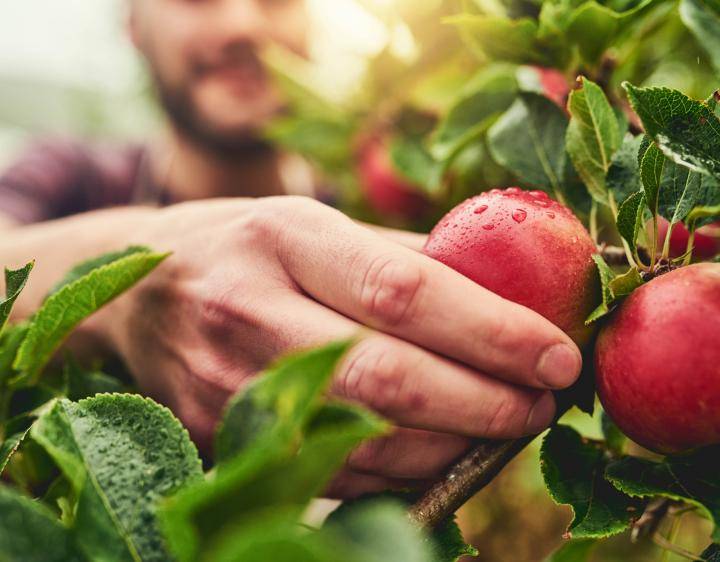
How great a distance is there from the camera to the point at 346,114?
128cm

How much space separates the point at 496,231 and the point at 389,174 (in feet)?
2.51

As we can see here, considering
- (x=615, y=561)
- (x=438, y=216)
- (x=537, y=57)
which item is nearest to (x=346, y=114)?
(x=438, y=216)

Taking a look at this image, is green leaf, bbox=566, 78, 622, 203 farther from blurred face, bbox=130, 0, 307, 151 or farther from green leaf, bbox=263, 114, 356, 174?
blurred face, bbox=130, 0, 307, 151

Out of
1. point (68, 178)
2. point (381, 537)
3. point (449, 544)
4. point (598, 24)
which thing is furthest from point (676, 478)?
point (68, 178)

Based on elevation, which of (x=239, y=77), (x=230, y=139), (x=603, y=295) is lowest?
(x=230, y=139)

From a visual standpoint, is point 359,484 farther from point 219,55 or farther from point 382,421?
point 219,55

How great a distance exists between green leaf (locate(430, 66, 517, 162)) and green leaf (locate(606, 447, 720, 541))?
0.35 metres

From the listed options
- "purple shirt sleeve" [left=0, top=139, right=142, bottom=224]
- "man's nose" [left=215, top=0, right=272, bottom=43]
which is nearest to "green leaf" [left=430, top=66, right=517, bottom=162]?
"man's nose" [left=215, top=0, right=272, bottom=43]

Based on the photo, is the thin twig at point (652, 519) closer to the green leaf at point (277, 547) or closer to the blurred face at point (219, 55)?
the green leaf at point (277, 547)

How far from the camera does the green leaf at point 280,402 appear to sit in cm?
25

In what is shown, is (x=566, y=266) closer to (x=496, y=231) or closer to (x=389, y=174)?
(x=496, y=231)

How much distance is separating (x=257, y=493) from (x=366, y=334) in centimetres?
21

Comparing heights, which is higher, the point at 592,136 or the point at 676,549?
the point at 592,136

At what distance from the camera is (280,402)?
0.26 m
